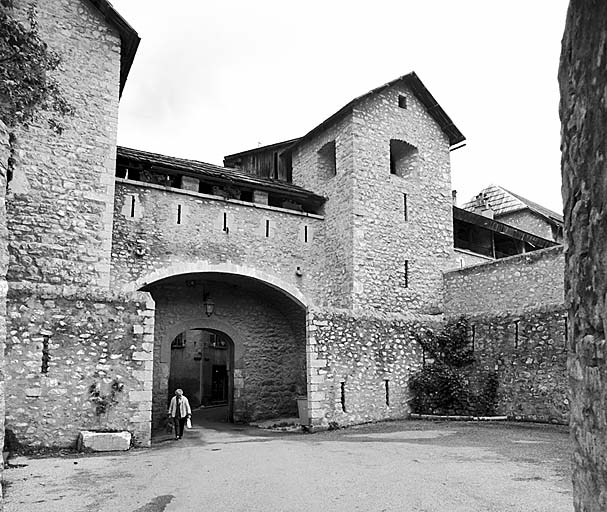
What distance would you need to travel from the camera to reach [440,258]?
17.6 metres

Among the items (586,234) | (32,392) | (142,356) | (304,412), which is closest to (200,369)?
(304,412)

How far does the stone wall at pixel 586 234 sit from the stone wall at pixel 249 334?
13399mm

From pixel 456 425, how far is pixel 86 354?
728cm

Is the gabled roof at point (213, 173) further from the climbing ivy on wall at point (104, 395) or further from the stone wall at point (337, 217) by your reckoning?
the climbing ivy on wall at point (104, 395)

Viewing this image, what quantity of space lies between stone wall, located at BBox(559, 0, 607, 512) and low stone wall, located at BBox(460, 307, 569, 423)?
9.43 m

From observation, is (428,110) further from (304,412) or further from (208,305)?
(304,412)

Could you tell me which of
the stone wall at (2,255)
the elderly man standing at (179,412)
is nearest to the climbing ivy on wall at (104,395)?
the elderly man standing at (179,412)

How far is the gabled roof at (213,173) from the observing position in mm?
14453

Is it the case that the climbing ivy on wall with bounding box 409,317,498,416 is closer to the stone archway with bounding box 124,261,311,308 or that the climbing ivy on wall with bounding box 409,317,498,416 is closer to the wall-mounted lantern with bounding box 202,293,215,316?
the stone archway with bounding box 124,261,311,308

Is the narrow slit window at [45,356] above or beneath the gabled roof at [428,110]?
beneath

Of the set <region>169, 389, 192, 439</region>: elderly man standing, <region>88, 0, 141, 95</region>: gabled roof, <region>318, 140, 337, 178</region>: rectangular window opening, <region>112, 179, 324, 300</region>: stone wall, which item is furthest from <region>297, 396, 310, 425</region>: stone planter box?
<region>88, 0, 141, 95</region>: gabled roof

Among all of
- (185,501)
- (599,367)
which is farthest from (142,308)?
(599,367)

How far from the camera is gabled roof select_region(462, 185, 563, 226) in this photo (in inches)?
1039

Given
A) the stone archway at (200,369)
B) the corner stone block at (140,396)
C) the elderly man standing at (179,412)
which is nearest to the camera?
the corner stone block at (140,396)
